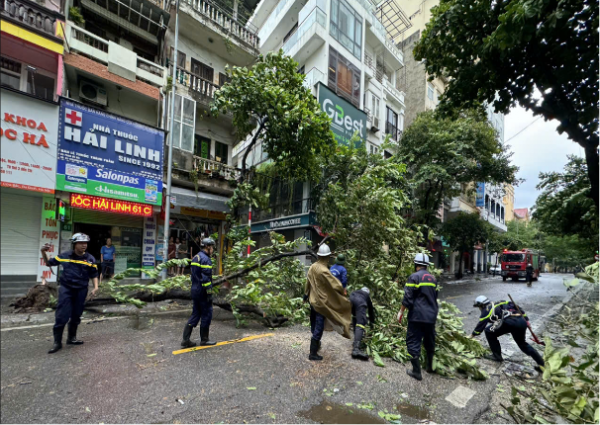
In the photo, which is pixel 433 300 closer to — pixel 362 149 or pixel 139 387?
pixel 139 387

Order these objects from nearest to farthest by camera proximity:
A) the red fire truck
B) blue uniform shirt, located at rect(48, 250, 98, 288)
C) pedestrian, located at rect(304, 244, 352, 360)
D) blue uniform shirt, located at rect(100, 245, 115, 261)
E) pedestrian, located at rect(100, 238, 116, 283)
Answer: blue uniform shirt, located at rect(48, 250, 98, 288) → pedestrian, located at rect(304, 244, 352, 360) → pedestrian, located at rect(100, 238, 116, 283) → blue uniform shirt, located at rect(100, 245, 115, 261) → the red fire truck

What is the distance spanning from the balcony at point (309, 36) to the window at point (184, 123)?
6.48 m

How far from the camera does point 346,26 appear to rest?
53.7 ft

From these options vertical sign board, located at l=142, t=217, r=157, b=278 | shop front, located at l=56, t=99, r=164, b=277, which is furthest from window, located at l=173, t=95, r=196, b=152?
shop front, located at l=56, t=99, r=164, b=277

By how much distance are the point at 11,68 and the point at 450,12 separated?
24.3ft

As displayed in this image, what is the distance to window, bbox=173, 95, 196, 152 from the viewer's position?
1143cm

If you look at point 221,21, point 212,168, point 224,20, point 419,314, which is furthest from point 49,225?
point 224,20

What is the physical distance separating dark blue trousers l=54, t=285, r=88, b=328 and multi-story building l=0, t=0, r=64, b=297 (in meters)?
2.89

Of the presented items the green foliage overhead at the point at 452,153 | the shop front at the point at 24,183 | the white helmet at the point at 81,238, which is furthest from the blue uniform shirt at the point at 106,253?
the green foliage overhead at the point at 452,153

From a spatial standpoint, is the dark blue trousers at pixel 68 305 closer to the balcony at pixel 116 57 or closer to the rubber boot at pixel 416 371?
the rubber boot at pixel 416 371

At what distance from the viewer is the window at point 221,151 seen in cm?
1377

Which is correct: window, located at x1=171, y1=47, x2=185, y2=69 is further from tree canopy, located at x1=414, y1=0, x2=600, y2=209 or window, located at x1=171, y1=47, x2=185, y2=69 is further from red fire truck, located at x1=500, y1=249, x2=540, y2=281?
red fire truck, located at x1=500, y1=249, x2=540, y2=281

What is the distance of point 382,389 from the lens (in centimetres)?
357

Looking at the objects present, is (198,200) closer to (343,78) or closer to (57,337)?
(57,337)
